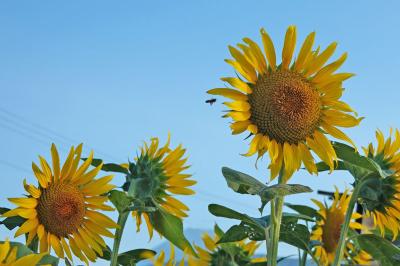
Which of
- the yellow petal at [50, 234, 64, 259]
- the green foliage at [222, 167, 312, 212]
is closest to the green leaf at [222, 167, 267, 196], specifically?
the green foliage at [222, 167, 312, 212]

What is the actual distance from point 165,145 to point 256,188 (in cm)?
87

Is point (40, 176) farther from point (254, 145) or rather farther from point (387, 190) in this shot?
point (387, 190)

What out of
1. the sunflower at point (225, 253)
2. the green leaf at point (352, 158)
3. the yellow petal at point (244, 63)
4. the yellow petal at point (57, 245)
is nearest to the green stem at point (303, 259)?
the sunflower at point (225, 253)

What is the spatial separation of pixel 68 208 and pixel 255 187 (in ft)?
2.89

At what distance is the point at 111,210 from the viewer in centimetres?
261

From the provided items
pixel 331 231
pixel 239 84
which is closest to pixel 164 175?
pixel 239 84

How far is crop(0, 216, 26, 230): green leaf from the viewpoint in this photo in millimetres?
2572

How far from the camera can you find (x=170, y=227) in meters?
2.48

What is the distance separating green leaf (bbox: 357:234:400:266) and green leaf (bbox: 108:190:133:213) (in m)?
0.90

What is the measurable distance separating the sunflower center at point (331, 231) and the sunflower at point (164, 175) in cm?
90

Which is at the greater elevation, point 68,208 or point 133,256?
point 68,208

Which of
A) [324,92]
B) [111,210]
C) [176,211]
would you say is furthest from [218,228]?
[324,92]

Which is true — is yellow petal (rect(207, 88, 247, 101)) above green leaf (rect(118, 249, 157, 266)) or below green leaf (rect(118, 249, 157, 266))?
above

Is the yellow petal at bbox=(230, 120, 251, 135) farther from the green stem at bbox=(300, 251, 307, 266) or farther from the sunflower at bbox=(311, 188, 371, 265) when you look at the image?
the sunflower at bbox=(311, 188, 371, 265)
